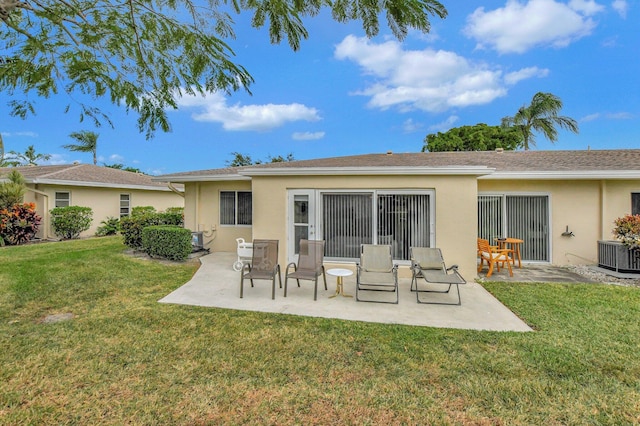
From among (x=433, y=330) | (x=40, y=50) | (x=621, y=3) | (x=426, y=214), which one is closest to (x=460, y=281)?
(x=433, y=330)

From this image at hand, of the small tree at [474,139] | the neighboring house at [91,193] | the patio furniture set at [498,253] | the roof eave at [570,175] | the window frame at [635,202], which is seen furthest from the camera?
the small tree at [474,139]

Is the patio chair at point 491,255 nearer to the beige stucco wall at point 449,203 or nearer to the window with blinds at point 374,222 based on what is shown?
the beige stucco wall at point 449,203

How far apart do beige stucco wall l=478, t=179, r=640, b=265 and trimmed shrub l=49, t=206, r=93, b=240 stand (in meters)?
18.7

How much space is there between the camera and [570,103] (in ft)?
71.4

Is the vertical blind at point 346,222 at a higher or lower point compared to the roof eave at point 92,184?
lower

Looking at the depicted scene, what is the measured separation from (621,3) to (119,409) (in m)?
15.2

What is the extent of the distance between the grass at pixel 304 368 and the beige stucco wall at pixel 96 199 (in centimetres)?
1144

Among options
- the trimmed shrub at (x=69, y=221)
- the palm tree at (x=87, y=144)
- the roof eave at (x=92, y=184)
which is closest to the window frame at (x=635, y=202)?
the roof eave at (x=92, y=184)

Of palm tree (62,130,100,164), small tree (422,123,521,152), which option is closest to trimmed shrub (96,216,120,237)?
palm tree (62,130,100,164)

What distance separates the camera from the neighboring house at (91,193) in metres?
14.6

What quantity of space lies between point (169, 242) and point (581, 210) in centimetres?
1318

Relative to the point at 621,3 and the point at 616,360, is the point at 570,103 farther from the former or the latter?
the point at 616,360

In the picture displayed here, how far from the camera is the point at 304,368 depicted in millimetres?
3635

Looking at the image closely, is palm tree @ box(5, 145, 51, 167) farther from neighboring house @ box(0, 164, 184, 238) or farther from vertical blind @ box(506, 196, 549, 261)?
vertical blind @ box(506, 196, 549, 261)
